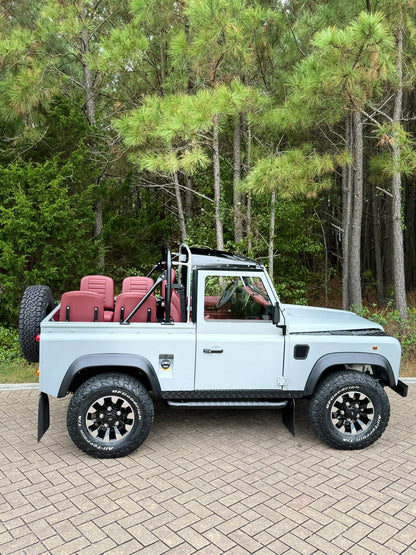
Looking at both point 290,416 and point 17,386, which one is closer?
point 290,416

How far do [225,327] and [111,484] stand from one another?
69.6 inches

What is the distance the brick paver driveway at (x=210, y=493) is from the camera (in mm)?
3215

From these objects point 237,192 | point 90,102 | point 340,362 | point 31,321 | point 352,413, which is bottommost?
point 352,413

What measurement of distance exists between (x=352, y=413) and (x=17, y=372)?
5.14m

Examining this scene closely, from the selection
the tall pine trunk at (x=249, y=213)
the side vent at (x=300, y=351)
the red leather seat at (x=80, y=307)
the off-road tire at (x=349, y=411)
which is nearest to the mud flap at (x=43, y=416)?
the red leather seat at (x=80, y=307)

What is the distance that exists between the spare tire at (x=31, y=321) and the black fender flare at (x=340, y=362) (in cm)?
286

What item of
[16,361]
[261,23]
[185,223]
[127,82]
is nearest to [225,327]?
[16,361]

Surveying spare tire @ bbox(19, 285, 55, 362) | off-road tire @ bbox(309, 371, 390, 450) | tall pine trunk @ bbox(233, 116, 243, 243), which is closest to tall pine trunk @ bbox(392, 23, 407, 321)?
tall pine trunk @ bbox(233, 116, 243, 243)

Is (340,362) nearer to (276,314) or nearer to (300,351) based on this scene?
(300,351)

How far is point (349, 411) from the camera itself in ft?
15.3

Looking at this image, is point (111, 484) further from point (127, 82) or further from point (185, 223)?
point (127, 82)

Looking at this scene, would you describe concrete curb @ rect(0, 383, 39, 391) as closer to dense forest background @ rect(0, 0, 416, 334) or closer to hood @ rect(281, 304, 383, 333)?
dense forest background @ rect(0, 0, 416, 334)

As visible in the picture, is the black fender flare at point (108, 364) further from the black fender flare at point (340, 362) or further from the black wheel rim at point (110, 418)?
the black fender flare at point (340, 362)

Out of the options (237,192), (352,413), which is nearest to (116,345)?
(352,413)
